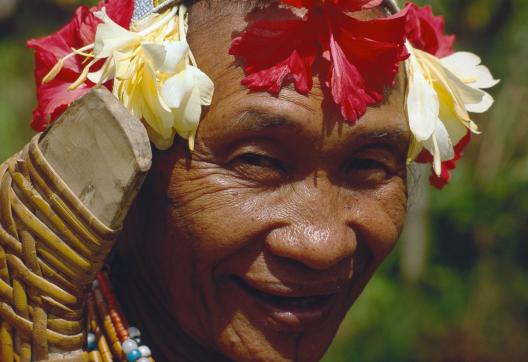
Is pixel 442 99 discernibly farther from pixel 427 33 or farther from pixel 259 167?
pixel 259 167

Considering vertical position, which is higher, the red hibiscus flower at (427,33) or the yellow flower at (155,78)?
the yellow flower at (155,78)

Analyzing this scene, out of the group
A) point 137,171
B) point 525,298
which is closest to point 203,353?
point 137,171

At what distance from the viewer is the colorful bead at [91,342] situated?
7.57ft

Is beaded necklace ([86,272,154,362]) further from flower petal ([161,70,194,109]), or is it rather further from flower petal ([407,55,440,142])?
flower petal ([407,55,440,142])

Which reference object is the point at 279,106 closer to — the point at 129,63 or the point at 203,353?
the point at 129,63

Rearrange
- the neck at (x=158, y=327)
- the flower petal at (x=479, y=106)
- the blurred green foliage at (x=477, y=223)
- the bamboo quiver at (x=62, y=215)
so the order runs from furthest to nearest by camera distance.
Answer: the blurred green foliage at (x=477, y=223) → the flower petal at (x=479, y=106) → the neck at (x=158, y=327) → the bamboo quiver at (x=62, y=215)

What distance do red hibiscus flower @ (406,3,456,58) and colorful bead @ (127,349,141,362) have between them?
1.17m

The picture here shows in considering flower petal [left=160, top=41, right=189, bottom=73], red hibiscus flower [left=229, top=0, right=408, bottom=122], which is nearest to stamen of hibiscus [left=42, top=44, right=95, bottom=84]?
flower petal [left=160, top=41, right=189, bottom=73]

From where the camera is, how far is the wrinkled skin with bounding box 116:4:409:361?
219cm

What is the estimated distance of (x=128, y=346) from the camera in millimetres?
2301

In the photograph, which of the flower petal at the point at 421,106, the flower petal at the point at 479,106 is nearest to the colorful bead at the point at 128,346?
the flower petal at the point at 421,106

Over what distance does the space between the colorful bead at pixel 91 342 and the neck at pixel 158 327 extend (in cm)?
19

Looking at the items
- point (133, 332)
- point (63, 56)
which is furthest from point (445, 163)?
point (63, 56)

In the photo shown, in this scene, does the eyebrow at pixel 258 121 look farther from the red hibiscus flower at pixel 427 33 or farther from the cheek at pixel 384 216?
the red hibiscus flower at pixel 427 33
